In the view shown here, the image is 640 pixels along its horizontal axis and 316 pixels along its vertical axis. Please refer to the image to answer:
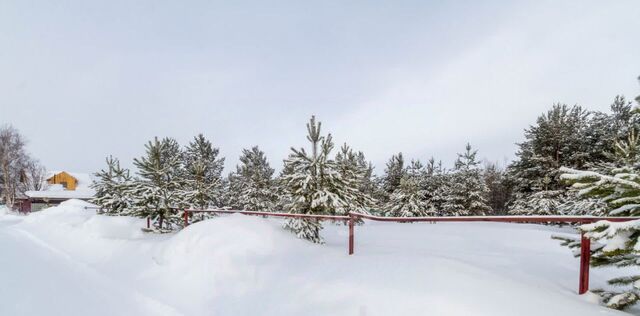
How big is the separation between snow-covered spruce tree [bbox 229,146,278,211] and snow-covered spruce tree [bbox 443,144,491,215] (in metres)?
13.6

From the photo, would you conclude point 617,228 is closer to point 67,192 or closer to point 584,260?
point 584,260

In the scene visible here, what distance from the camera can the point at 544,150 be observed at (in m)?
20.2

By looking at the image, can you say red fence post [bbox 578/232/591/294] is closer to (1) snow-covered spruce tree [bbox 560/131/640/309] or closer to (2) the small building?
(1) snow-covered spruce tree [bbox 560/131/640/309]

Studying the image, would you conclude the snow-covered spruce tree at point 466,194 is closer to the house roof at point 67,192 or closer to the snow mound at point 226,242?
the snow mound at point 226,242

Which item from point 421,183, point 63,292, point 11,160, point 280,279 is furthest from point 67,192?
point 280,279

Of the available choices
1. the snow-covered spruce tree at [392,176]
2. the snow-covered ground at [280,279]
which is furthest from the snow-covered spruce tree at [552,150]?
the snow-covered ground at [280,279]

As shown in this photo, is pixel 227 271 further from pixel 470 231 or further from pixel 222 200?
pixel 222 200

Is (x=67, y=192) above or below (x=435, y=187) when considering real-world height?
below

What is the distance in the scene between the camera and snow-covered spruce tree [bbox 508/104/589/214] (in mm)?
19594

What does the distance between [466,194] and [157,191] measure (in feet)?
71.4

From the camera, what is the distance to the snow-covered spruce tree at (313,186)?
800 centimetres

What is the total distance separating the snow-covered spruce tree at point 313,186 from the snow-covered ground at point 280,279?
1988 mm

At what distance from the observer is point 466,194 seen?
80.5 ft

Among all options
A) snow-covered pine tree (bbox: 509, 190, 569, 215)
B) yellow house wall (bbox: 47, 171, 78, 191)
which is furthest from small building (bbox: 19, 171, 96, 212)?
snow-covered pine tree (bbox: 509, 190, 569, 215)
